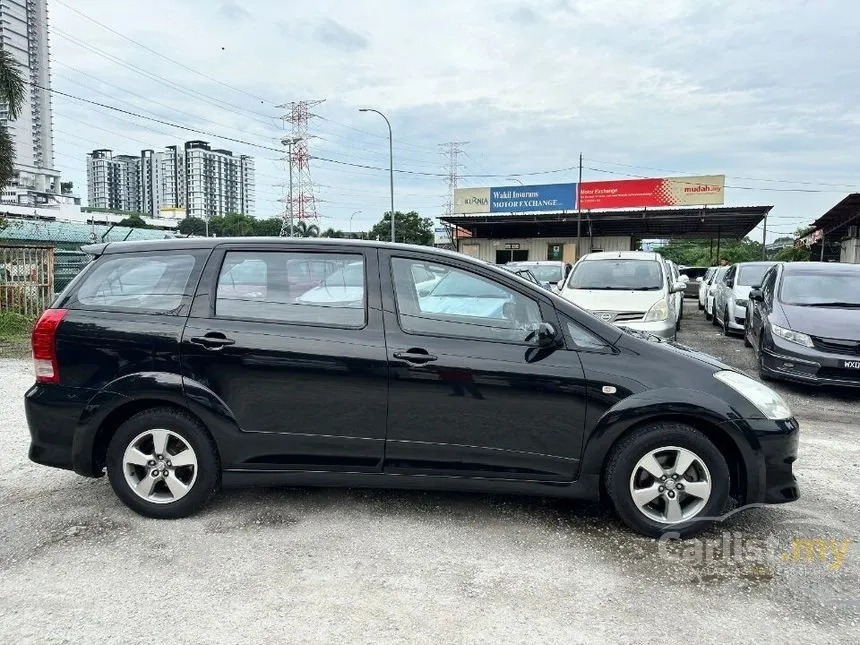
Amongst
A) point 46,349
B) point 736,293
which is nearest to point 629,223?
point 736,293

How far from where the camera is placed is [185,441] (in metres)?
3.51

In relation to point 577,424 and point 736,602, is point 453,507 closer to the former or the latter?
point 577,424

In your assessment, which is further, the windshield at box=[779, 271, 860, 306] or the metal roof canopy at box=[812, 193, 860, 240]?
the metal roof canopy at box=[812, 193, 860, 240]

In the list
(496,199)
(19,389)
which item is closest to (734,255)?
(496,199)

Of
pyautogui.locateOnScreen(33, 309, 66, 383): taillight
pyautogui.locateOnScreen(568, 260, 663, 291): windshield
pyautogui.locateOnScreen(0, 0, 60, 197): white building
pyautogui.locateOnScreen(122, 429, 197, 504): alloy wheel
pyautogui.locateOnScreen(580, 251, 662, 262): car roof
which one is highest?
pyautogui.locateOnScreen(0, 0, 60, 197): white building

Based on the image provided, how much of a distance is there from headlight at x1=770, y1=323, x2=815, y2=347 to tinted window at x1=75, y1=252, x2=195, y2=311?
20.7ft

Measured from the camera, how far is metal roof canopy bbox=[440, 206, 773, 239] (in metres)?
34.8

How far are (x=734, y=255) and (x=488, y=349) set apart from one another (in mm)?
76002

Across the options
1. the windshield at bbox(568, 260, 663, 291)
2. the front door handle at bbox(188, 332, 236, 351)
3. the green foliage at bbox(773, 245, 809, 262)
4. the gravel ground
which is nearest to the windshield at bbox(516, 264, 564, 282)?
the windshield at bbox(568, 260, 663, 291)

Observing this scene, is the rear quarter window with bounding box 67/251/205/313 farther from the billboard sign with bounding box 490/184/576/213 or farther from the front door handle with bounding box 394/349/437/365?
the billboard sign with bounding box 490/184/576/213

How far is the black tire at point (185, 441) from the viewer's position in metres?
3.51

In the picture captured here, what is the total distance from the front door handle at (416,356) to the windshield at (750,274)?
10.6 m

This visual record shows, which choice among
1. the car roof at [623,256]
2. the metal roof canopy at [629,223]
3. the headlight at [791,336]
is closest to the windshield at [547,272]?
the car roof at [623,256]

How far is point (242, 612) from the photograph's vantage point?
2.68 m
